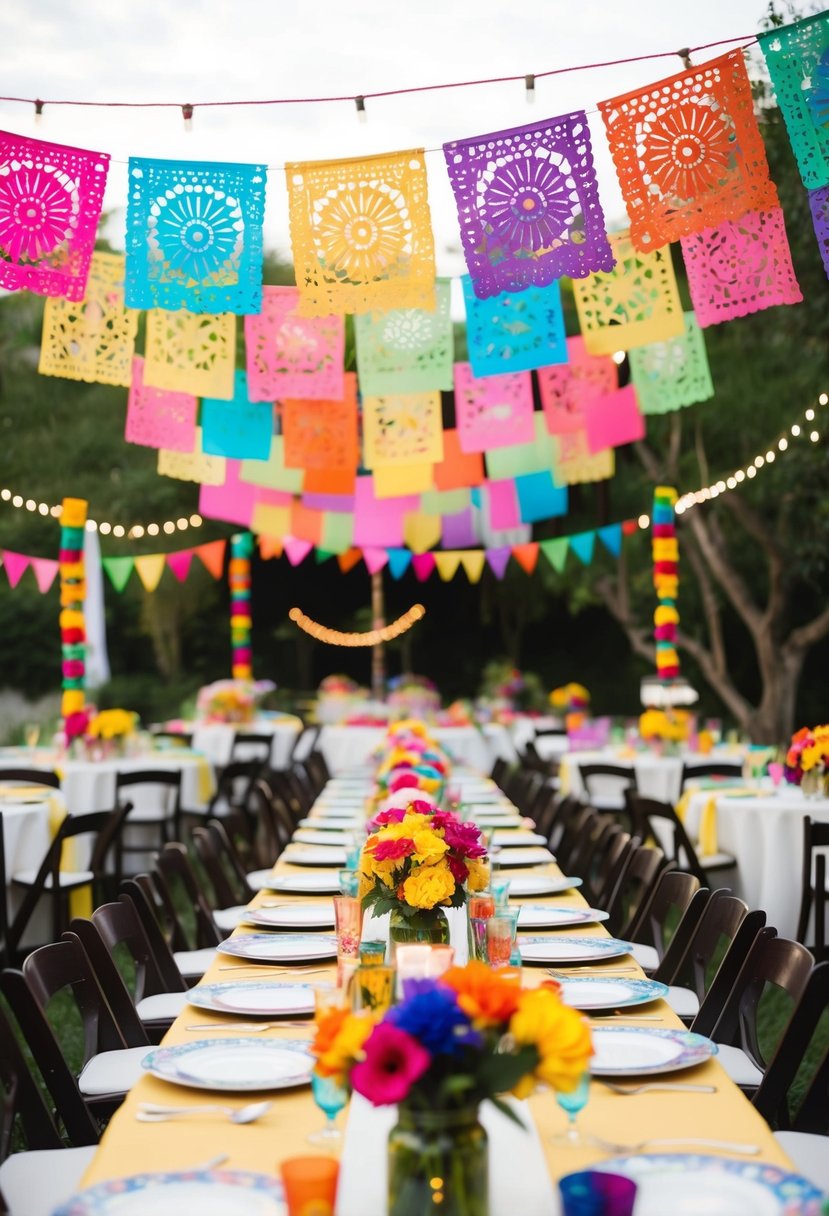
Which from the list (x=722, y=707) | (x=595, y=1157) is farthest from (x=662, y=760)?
(x=722, y=707)

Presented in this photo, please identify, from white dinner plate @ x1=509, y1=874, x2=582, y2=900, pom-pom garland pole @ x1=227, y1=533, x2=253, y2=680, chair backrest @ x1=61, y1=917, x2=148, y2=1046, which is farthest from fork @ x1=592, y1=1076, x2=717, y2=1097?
pom-pom garland pole @ x1=227, y1=533, x2=253, y2=680

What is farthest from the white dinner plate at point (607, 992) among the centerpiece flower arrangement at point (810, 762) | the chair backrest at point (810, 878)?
the centerpiece flower arrangement at point (810, 762)

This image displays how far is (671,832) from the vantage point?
6723 millimetres

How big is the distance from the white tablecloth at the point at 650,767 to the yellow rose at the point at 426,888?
5.33 meters

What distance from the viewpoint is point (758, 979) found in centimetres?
285

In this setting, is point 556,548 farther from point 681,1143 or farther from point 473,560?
point 681,1143

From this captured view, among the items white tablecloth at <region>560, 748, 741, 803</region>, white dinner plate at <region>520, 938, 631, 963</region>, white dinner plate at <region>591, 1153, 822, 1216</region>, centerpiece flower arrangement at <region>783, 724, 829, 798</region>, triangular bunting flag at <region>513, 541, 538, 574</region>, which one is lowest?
white dinner plate at <region>591, 1153, 822, 1216</region>

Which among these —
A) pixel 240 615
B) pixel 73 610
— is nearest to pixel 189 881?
pixel 73 610

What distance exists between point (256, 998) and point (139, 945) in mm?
1000

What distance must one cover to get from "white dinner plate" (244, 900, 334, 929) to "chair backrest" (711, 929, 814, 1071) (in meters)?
0.97

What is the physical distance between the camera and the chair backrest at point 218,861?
4.43 meters

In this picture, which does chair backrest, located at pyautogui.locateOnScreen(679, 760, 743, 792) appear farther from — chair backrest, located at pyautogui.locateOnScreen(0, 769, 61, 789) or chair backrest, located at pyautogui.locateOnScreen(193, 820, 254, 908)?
chair backrest, located at pyautogui.locateOnScreen(0, 769, 61, 789)

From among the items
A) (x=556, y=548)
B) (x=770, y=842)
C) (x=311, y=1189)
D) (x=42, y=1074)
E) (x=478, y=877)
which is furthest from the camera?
(x=556, y=548)

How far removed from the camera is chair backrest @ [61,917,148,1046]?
2936 millimetres
